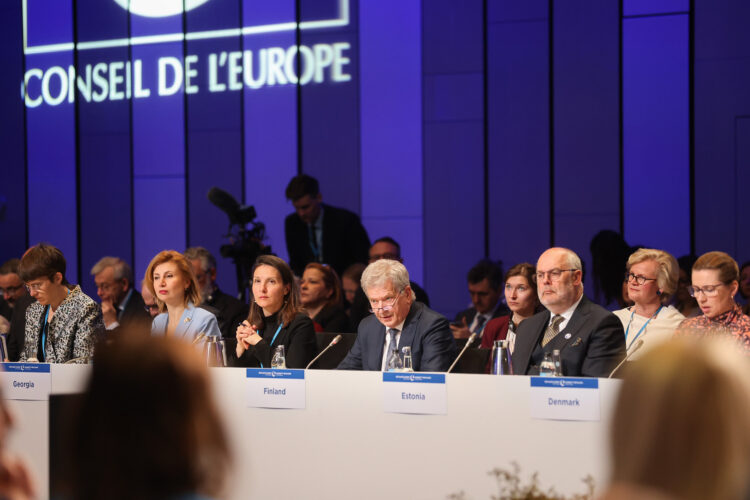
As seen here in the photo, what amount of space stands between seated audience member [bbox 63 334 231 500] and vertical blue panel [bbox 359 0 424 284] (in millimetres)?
5980

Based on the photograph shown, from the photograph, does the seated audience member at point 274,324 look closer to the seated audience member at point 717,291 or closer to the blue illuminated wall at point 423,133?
the seated audience member at point 717,291

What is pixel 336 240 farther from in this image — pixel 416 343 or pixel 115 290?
pixel 416 343

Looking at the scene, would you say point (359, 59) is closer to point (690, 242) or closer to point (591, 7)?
point (591, 7)

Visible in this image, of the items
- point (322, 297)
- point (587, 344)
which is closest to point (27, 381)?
point (322, 297)

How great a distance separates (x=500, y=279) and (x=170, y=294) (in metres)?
2.10

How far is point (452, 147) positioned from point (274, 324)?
3.22 metres

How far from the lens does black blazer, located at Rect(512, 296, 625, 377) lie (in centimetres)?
334

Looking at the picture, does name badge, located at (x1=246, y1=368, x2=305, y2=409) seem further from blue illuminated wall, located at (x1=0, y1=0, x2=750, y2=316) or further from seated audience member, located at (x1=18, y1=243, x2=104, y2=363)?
blue illuminated wall, located at (x1=0, y1=0, x2=750, y2=316)

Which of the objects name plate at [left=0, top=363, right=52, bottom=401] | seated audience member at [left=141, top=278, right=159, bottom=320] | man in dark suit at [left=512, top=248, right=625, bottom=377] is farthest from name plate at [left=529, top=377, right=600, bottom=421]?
seated audience member at [left=141, top=278, right=159, bottom=320]

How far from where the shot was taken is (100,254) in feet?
26.1

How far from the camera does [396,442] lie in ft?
9.72

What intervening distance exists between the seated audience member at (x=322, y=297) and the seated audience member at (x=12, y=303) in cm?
154

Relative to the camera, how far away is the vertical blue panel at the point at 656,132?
20.8 ft

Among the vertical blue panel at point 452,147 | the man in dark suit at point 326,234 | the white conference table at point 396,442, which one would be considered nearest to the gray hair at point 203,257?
the man in dark suit at point 326,234
